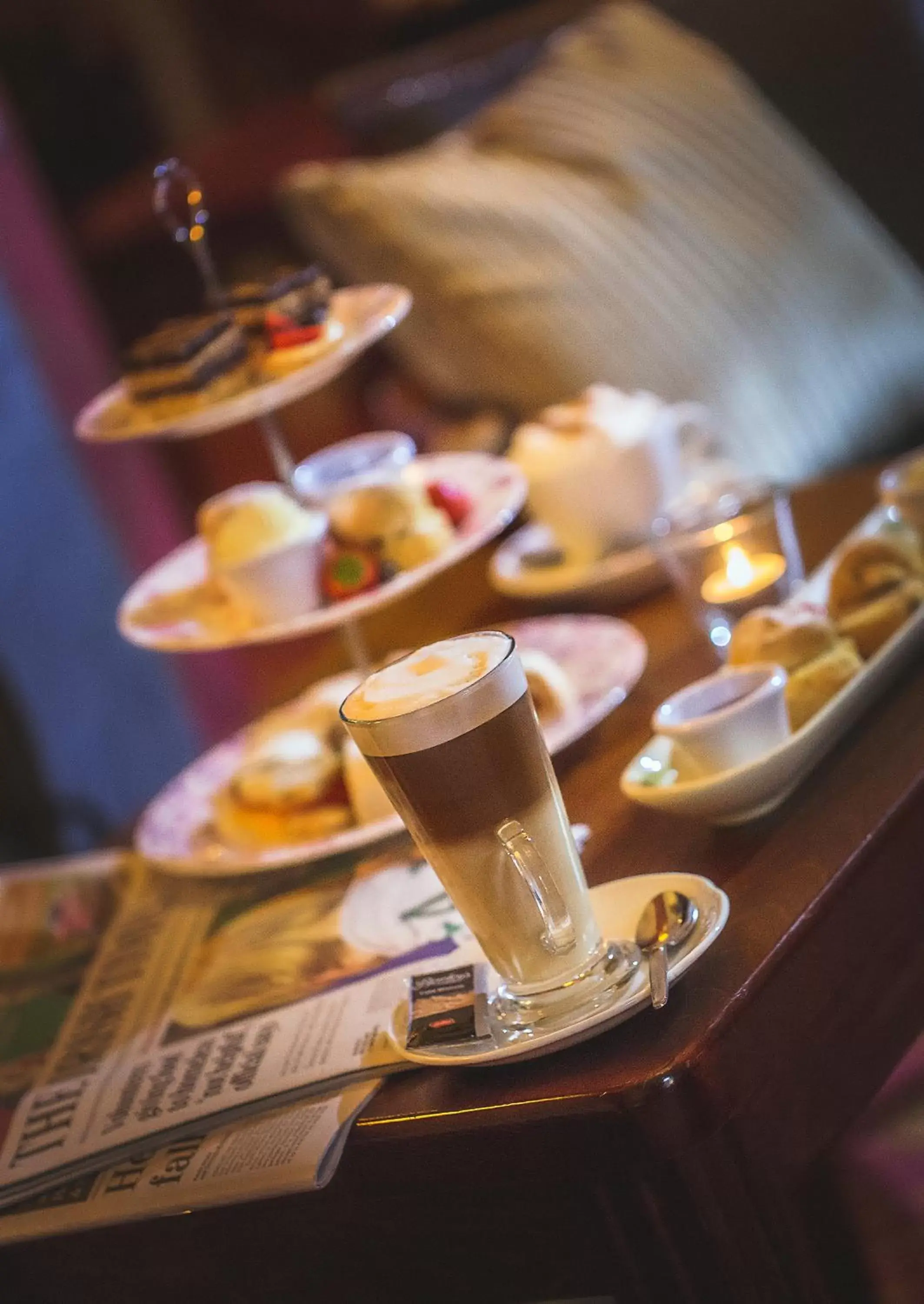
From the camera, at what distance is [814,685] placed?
0.84 meters

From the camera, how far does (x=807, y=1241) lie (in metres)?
0.69

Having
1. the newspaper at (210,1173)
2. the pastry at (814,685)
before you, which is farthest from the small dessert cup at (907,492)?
the newspaper at (210,1173)

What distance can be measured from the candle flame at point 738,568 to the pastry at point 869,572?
9 cm

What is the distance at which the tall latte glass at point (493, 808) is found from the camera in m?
0.65

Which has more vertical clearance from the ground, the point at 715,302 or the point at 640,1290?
the point at 715,302

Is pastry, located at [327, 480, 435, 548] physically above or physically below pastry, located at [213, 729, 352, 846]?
above

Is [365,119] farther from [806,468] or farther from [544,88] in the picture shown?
[806,468]

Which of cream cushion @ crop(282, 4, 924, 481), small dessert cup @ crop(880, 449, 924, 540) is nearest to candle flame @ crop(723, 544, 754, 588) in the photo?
small dessert cup @ crop(880, 449, 924, 540)

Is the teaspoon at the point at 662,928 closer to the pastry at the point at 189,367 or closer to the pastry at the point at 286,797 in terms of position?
the pastry at the point at 286,797

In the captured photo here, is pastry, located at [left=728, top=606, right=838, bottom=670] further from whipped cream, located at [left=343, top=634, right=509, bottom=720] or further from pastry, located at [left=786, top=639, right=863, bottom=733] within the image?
whipped cream, located at [left=343, top=634, right=509, bottom=720]

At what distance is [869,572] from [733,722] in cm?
21

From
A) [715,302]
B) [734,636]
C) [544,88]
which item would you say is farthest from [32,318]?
[734,636]

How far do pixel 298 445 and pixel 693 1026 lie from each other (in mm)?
2939

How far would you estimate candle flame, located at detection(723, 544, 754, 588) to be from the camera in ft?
3.36
